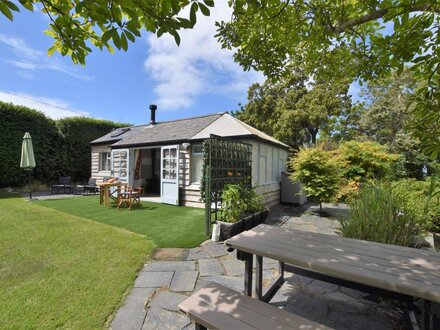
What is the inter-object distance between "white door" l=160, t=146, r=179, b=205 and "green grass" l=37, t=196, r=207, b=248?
16.0 inches

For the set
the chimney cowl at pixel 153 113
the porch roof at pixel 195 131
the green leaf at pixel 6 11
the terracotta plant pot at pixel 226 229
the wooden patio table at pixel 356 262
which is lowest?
the terracotta plant pot at pixel 226 229

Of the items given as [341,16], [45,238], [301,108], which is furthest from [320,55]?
[301,108]

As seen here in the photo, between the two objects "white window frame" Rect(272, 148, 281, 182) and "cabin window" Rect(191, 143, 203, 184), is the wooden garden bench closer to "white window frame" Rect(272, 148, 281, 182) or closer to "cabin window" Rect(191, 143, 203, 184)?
"cabin window" Rect(191, 143, 203, 184)

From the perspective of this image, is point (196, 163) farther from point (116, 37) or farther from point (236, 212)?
point (116, 37)

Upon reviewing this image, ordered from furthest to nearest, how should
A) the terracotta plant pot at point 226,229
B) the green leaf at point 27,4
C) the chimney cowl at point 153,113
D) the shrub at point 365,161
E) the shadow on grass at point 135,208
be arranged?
1. the chimney cowl at point 153,113
2. the shrub at point 365,161
3. the shadow on grass at point 135,208
4. the terracotta plant pot at point 226,229
5. the green leaf at point 27,4

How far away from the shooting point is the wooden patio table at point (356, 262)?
144cm

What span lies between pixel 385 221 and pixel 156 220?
5.08 meters

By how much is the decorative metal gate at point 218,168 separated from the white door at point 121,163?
5971mm

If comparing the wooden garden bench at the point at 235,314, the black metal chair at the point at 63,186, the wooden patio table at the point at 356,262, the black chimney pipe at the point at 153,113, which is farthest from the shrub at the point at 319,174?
the black metal chair at the point at 63,186

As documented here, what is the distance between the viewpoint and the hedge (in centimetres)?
1127

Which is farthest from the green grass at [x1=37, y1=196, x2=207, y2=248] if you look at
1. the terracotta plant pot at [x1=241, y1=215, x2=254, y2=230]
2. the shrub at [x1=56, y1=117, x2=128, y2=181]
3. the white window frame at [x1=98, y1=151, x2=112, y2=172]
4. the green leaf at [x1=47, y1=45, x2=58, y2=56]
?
the shrub at [x1=56, y1=117, x2=128, y2=181]

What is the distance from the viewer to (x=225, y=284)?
293 centimetres

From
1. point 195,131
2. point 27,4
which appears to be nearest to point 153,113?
point 195,131

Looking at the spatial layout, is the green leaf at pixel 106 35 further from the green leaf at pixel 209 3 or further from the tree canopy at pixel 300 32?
the green leaf at pixel 209 3
